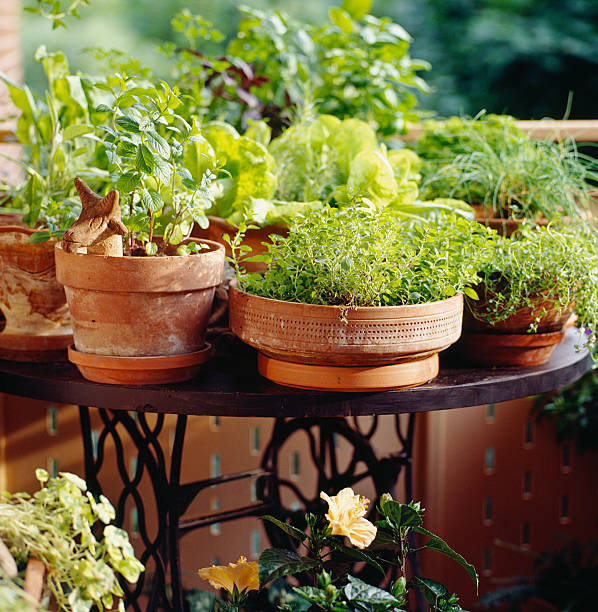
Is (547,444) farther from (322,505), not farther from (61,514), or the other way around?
(61,514)

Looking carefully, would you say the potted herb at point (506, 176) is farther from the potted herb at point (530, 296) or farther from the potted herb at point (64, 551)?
the potted herb at point (64, 551)

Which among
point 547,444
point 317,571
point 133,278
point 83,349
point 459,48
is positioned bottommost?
point 547,444

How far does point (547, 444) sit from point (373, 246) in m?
1.45

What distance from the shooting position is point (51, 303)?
3.87ft

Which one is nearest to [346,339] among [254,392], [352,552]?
[254,392]

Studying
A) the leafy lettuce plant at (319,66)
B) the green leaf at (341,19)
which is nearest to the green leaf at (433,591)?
the leafy lettuce plant at (319,66)

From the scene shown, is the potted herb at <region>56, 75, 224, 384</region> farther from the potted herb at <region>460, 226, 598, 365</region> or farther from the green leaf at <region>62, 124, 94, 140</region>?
the potted herb at <region>460, 226, 598, 365</region>

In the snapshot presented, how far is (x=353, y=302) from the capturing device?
979 millimetres

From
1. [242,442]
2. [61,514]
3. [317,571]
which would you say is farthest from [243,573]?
[242,442]

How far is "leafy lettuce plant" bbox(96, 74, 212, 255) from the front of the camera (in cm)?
97

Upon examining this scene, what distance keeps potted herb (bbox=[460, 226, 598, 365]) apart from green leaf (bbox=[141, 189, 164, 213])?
47 cm

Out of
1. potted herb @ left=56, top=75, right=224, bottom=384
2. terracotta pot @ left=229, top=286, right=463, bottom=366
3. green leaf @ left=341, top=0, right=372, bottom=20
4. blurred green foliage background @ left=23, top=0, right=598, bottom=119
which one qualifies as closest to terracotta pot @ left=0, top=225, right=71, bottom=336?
potted herb @ left=56, top=75, right=224, bottom=384

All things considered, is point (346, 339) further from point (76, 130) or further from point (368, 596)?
point (76, 130)

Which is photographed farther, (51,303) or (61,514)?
(51,303)
